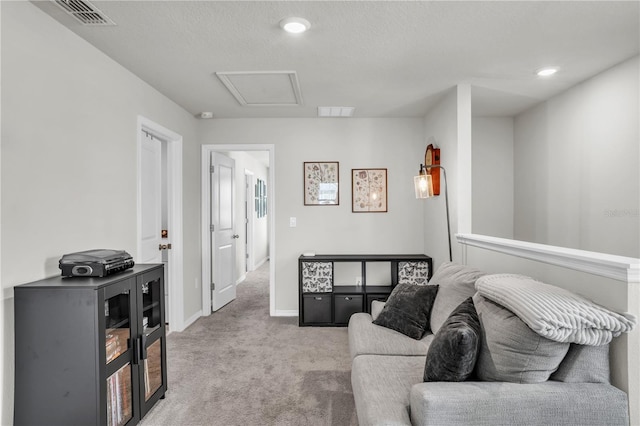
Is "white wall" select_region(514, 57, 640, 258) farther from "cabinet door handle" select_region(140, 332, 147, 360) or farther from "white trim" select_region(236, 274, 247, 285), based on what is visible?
"white trim" select_region(236, 274, 247, 285)

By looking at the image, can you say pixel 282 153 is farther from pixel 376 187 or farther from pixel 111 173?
pixel 111 173

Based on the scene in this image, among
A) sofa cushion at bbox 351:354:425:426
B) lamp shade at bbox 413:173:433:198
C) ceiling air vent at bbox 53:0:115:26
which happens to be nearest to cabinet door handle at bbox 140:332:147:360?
sofa cushion at bbox 351:354:425:426

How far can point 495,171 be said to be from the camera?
4.55 m

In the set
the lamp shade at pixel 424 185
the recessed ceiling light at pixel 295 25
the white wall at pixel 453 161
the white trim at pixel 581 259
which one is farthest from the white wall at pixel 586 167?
the recessed ceiling light at pixel 295 25

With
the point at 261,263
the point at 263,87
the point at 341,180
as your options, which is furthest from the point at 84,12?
the point at 261,263

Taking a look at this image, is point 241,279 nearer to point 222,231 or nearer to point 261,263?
point 261,263

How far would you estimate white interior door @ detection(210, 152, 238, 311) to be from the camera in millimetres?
4707

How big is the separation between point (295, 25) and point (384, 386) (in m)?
2.09

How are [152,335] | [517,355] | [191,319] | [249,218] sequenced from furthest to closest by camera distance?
[249,218] < [191,319] < [152,335] < [517,355]

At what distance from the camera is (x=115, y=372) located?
2031 mm

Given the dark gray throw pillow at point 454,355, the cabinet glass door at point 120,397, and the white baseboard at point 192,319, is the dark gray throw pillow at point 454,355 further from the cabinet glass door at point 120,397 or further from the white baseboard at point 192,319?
the white baseboard at point 192,319

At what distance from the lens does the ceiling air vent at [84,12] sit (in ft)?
6.55

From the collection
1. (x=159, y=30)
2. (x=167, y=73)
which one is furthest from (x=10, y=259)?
(x=167, y=73)

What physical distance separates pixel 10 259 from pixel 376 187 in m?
3.60
